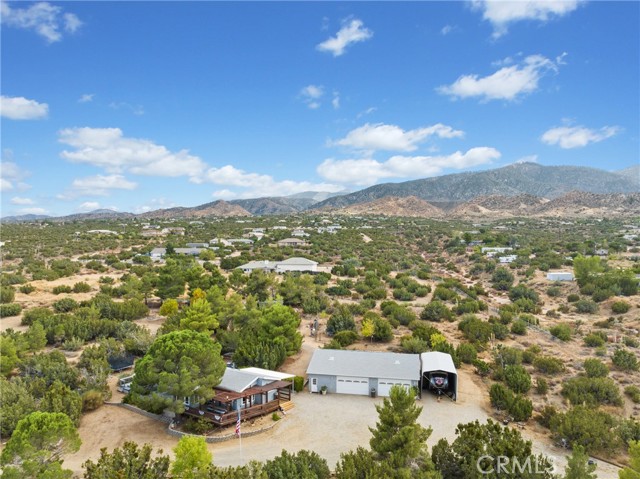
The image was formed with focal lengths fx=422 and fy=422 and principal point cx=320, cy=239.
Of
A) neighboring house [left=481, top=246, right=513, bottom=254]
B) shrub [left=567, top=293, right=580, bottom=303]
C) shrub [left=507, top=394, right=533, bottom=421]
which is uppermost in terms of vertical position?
neighboring house [left=481, top=246, right=513, bottom=254]

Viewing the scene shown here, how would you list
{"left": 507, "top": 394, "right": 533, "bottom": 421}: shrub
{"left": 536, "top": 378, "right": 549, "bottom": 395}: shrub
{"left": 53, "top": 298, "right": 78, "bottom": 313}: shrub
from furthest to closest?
{"left": 53, "top": 298, "right": 78, "bottom": 313}: shrub
{"left": 536, "top": 378, "right": 549, "bottom": 395}: shrub
{"left": 507, "top": 394, "right": 533, "bottom": 421}: shrub

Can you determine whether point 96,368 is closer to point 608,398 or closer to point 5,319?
point 5,319

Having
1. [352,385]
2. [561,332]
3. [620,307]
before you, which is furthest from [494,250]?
[352,385]

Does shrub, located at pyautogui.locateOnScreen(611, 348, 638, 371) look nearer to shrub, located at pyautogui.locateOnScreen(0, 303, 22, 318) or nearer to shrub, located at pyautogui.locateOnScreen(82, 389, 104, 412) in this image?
shrub, located at pyautogui.locateOnScreen(82, 389, 104, 412)

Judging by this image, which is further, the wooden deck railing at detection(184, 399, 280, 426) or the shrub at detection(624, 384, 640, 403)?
the shrub at detection(624, 384, 640, 403)

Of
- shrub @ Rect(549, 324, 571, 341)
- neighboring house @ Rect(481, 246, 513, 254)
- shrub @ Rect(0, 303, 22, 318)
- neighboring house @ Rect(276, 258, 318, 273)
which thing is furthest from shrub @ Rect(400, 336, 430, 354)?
neighboring house @ Rect(481, 246, 513, 254)

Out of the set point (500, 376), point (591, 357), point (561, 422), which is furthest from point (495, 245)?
point (561, 422)

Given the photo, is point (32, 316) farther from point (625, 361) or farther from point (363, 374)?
point (625, 361)

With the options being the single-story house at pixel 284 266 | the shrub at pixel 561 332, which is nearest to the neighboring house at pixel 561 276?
the shrub at pixel 561 332
